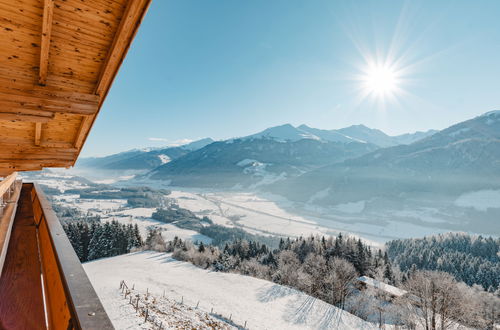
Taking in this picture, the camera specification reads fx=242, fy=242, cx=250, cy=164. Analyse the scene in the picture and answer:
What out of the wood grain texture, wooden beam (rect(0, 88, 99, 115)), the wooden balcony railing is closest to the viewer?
the wooden balcony railing

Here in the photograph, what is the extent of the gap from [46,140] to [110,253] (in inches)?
1845

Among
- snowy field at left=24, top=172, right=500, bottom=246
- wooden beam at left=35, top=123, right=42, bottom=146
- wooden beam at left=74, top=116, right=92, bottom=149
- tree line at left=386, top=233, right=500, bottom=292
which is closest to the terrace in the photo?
wooden beam at left=74, top=116, right=92, bottom=149

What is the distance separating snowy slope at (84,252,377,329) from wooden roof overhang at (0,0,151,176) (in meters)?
17.7

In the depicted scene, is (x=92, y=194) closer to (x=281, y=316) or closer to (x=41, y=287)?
(x=281, y=316)

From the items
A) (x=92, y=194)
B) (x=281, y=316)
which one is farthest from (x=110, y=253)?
(x=92, y=194)

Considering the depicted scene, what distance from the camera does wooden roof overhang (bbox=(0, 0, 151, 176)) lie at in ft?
9.20

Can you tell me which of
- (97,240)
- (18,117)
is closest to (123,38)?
(18,117)

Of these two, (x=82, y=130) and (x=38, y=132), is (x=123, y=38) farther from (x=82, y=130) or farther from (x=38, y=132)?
(x=38, y=132)

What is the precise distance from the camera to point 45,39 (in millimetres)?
3018

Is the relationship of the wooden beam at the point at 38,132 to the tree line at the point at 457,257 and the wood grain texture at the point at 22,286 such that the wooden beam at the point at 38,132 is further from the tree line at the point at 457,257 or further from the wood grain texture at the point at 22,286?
the tree line at the point at 457,257

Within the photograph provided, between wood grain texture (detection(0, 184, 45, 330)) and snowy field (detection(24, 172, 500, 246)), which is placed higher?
wood grain texture (detection(0, 184, 45, 330))

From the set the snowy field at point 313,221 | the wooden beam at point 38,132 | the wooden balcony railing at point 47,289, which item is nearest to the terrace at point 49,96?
the wooden balcony railing at point 47,289

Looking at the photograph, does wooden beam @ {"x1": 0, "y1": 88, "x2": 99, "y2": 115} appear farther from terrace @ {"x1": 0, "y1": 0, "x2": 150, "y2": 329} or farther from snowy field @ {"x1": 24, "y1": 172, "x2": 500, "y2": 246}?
snowy field @ {"x1": 24, "y1": 172, "x2": 500, "y2": 246}

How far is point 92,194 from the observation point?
17838 centimetres
